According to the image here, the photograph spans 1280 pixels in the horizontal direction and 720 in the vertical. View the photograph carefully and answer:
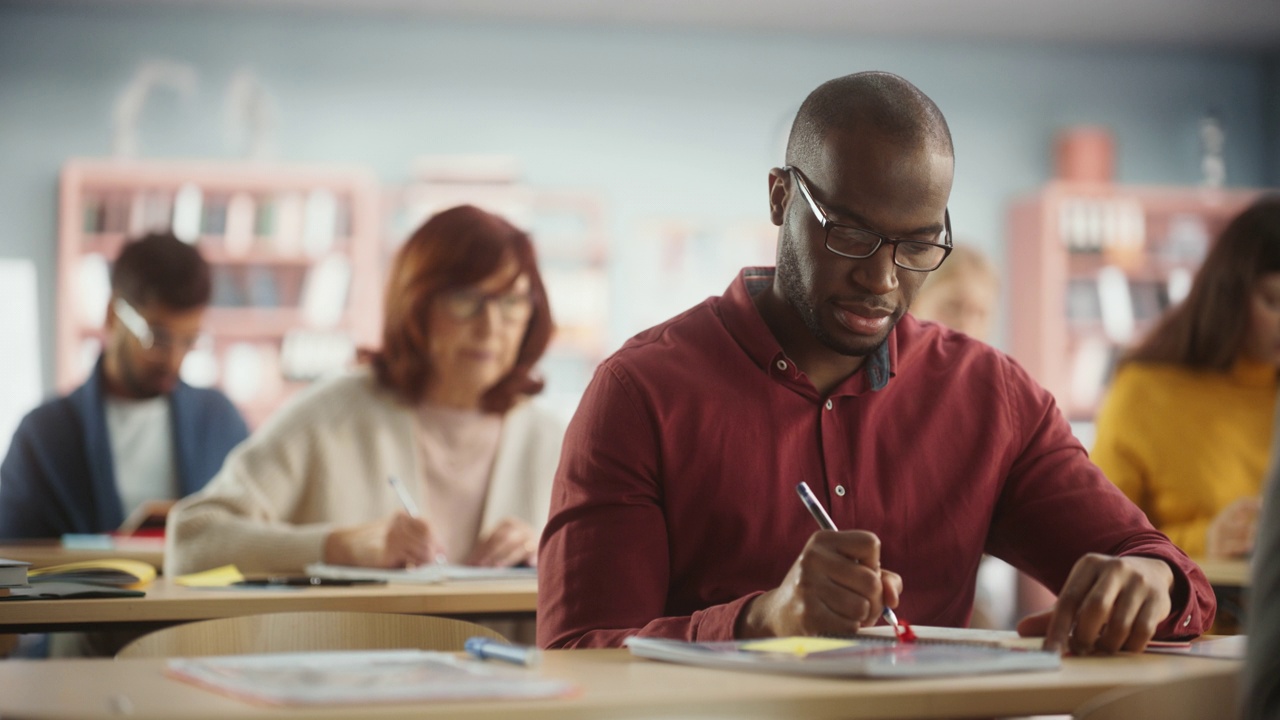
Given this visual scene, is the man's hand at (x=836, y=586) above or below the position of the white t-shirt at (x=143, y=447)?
above

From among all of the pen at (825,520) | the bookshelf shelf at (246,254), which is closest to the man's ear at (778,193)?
the pen at (825,520)

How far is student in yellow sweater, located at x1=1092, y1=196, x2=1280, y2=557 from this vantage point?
3.17 metres

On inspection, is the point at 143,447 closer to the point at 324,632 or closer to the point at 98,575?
the point at 98,575

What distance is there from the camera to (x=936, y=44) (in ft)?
23.3


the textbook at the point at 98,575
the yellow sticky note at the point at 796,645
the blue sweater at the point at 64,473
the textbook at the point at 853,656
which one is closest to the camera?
the textbook at the point at 853,656

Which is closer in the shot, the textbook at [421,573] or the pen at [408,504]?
the textbook at [421,573]

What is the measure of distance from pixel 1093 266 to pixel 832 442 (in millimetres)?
5584

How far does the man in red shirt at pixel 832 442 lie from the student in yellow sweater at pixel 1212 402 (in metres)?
1.51

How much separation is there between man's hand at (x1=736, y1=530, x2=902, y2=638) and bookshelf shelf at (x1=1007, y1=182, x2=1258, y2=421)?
570 centimetres

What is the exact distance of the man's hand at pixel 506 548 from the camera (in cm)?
258

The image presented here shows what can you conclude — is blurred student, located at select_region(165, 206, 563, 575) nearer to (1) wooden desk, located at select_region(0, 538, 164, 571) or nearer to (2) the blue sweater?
(1) wooden desk, located at select_region(0, 538, 164, 571)

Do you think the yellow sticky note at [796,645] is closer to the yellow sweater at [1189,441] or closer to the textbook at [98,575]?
the textbook at [98,575]

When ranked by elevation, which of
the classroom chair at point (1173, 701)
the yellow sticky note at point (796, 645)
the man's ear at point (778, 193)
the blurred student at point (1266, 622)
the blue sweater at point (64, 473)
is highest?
the man's ear at point (778, 193)

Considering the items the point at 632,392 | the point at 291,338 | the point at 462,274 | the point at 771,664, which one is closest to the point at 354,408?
the point at 462,274
